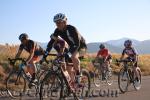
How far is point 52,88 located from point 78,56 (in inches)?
54.1

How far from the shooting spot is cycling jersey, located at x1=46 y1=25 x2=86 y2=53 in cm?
1185

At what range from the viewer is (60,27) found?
11.7 metres

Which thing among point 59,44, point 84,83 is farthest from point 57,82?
point 84,83

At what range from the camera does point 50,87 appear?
38.3ft

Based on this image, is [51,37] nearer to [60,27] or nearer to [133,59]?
[60,27]

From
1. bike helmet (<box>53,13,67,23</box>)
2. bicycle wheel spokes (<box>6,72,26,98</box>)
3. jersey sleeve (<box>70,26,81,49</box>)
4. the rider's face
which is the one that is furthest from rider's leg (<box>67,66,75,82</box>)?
bicycle wheel spokes (<box>6,72,26,98</box>)

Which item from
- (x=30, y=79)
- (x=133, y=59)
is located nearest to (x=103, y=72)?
(x=133, y=59)

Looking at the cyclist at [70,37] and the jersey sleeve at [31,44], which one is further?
the jersey sleeve at [31,44]

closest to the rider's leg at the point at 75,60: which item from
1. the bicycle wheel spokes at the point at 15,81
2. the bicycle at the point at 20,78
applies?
the bicycle at the point at 20,78

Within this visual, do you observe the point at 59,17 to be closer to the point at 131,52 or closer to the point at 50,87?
the point at 50,87

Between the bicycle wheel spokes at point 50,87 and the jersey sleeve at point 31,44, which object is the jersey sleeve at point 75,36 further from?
the jersey sleeve at point 31,44

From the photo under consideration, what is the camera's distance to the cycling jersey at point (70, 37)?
11.9 m

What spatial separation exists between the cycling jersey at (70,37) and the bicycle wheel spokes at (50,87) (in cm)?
111

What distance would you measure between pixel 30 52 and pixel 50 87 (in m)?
3.88
